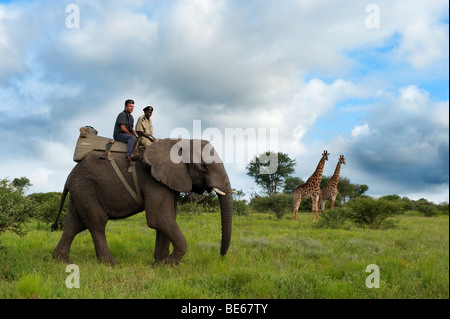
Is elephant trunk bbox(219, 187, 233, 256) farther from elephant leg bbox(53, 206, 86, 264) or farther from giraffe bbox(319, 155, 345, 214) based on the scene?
giraffe bbox(319, 155, 345, 214)

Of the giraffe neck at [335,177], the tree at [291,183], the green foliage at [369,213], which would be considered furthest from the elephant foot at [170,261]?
the tree at [291,183]

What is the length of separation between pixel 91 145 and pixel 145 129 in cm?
133

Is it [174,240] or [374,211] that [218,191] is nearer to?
[174,240]

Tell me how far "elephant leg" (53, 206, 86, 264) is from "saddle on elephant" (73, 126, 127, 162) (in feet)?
4.38

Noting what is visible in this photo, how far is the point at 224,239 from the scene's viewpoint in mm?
7477

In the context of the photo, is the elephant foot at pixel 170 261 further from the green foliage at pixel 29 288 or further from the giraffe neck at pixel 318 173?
the giraffe neck at pixel 318 173

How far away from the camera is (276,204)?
2311 cm

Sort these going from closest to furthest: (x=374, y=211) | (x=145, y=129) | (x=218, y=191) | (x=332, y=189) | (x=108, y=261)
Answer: (x=218, y=191) < (x=108, y=261) < (x=145, y=129) < (x=374, y=211) < (x=332, y=189)

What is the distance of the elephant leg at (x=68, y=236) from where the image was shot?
27.1 feet

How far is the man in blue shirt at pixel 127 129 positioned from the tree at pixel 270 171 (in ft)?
113

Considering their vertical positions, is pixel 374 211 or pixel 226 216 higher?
pixel 226 216

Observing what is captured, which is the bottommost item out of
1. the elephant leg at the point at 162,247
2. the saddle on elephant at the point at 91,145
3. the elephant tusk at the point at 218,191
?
the elephant leg at the point at 162,247

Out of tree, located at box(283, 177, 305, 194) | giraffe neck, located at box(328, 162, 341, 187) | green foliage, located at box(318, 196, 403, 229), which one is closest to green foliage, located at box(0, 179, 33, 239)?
green foliage, located at box(318, 196, 403, 229)

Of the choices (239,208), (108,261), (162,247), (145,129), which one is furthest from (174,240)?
(239,208)
